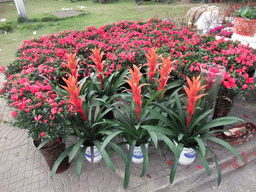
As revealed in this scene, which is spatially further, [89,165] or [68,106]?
[89,165]

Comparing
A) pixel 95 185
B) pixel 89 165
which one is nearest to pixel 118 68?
pixel 89 165

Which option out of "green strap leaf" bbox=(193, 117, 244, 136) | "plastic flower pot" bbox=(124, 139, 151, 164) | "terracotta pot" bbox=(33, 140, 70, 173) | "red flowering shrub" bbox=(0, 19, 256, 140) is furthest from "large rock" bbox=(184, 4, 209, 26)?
"terracotta pot" bbox=(33, 140, 70, 173)

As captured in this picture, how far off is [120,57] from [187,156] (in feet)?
6.59

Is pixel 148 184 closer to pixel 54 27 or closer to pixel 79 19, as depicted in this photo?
pixel 54 27

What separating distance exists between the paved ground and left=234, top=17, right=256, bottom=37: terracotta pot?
227 cm

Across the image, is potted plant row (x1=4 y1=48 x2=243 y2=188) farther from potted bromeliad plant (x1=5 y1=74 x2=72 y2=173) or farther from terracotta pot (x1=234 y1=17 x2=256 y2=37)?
terracotta pot (x1=234 y1=17 x2=256 y2=37)

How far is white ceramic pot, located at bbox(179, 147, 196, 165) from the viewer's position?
2.22m

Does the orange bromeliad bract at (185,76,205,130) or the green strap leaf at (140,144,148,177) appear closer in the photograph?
the orange bromeliad bract at (185,76,205,130)

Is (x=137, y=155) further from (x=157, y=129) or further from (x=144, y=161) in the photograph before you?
(x=157, y=129)

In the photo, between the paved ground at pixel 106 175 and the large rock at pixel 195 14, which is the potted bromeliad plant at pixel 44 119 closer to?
the paved ground at pixel 106 175

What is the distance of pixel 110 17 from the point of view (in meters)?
10.5

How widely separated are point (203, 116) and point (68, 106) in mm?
1522

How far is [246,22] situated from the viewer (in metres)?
3.67

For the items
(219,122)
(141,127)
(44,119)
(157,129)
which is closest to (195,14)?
(219,122)
